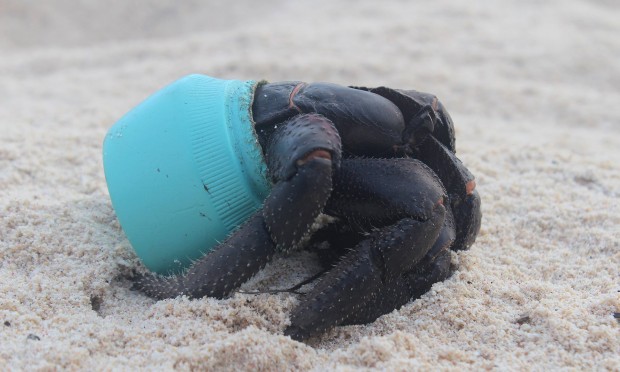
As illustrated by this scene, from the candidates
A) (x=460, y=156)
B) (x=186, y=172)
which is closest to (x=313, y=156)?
(x=186, y=172)

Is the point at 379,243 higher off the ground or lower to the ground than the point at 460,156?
higher

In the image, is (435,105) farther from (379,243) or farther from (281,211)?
(281,211)

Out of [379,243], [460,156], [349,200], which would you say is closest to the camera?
[379,243]

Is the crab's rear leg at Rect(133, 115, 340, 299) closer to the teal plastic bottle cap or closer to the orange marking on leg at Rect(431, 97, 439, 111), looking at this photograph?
the teal plastic bottle cap

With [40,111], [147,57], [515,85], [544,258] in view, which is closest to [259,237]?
[544,258]

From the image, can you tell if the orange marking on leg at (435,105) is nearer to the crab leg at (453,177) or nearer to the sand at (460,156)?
the crab leg at (453,177)

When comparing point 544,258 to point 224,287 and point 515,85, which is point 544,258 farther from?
point 515,85
